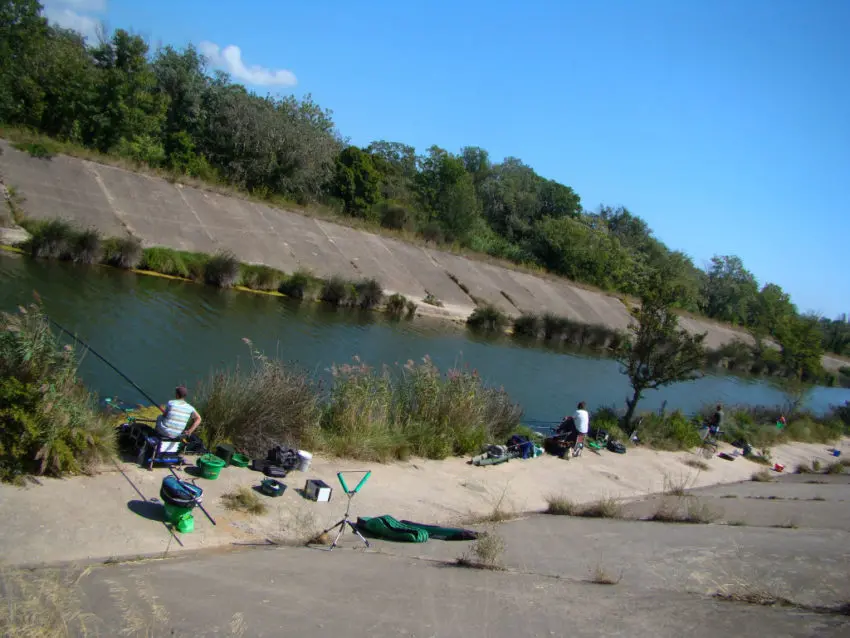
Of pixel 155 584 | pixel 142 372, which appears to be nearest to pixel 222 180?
pixel 142 372

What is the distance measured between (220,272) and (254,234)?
6615mm

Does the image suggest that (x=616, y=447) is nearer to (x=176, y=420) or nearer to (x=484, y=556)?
(x=484, y=556)

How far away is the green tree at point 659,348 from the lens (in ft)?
67.0

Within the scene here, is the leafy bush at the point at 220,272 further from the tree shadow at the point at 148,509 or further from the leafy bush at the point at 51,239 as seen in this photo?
the tree shadow at the point at 148,509

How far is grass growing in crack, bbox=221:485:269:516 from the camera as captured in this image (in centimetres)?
919

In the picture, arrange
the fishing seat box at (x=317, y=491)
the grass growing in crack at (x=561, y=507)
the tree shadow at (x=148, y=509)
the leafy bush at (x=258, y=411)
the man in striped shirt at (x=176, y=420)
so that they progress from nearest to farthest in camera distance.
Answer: the tree shadow at (x=148, y=509), the man in striped shirt at (x=176, y=420), the fishing seat box at (x=317, y=491), the leafy bush at (x=258, y=411), the grass growing in crack at (x=561, y=507)

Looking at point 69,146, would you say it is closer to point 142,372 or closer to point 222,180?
point 222,180

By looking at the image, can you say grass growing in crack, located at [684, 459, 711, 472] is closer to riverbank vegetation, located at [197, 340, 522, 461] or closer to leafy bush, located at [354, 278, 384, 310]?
riverbank vegetation, located at [197, 340, 522, 461]

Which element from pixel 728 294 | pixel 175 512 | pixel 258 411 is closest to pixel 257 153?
pixel 258 411

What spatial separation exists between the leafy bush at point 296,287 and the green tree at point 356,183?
65.4 ft

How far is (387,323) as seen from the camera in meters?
33.4

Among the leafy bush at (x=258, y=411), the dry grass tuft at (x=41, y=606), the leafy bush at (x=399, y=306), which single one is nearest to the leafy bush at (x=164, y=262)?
the leafy bush at (x=399, y=306)

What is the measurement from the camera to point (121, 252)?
27.9 m

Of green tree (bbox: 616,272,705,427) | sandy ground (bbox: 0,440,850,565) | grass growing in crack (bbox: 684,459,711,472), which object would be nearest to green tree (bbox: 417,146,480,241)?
green tree (bbox: 616,272,705,427)
